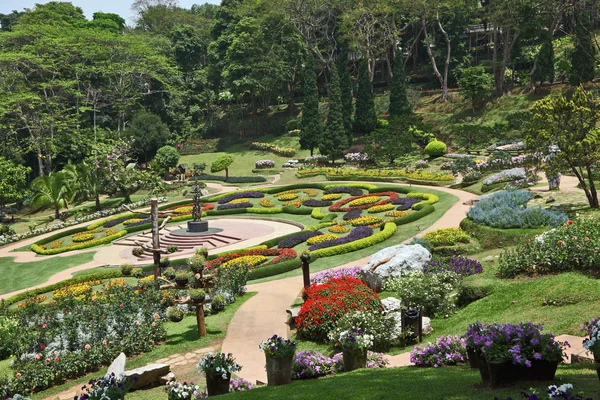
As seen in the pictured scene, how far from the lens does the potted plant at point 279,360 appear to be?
31.7 feet

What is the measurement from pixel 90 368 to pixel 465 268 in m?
11.4

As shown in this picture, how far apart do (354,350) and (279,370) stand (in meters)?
1.53

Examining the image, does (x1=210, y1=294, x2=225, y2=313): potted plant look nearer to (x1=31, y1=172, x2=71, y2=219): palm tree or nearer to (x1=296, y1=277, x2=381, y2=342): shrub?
(x1=296, y1=277, x2=381, y2=342): shrub

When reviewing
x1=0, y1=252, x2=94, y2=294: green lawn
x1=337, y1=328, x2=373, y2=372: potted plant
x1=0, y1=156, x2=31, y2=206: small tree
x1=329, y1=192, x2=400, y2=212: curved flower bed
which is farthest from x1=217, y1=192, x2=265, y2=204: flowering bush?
x1=337, y1=328, x2=373, y2=372: potted plant

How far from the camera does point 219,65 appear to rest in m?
72.5

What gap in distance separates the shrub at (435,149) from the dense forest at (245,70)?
3474 mm

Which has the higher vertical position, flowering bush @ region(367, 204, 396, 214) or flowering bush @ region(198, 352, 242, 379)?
flowering bush @ region(198, 352, 242, 379)

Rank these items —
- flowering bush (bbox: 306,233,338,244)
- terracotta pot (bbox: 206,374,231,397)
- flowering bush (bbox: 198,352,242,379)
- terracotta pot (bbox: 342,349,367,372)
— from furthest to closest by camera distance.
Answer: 1. flowering bush (bbox: 306,233,338,244)
2. terracotta pot (bbox: 342,349,367,372)
3. terracotta pot (bbox: 206,374,231,397)
4. flowering bush (bbox: 198,352,242,379)

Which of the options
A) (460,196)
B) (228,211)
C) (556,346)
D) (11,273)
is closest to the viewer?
(556,346)

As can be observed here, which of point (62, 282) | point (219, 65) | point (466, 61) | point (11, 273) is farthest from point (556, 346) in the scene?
point (219, 65)

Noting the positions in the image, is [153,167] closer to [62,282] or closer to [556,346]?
[62,282]

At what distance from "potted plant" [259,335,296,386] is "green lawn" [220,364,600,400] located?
0.26 metres

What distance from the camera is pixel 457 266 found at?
16719 mm

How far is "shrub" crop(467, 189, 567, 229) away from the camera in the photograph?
19844mm
